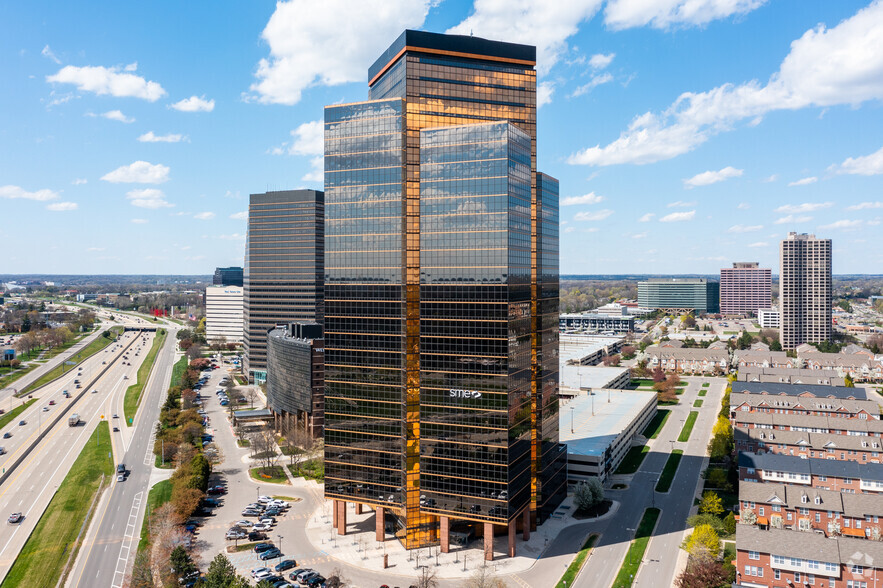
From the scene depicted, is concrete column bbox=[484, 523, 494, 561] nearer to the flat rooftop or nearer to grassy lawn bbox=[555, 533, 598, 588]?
grassy lawn bbox=[555, 533, 598, 588]

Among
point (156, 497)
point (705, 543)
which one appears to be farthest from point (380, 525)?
point (156, 497)

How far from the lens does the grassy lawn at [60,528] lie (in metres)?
96.1

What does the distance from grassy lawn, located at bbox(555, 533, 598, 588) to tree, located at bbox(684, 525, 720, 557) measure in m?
17.0

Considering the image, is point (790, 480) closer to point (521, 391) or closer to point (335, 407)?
point (521, 391)

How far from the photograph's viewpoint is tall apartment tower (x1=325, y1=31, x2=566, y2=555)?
98.4 metres

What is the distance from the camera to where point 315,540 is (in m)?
109

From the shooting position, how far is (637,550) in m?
104

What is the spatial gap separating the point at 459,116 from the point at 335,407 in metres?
57.6

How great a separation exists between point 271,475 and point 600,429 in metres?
86.1

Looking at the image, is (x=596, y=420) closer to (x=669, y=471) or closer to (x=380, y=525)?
(x=669, y=471)

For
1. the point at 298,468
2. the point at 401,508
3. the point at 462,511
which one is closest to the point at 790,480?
the point at 462,511

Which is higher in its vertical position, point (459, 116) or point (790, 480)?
point (459, 116)

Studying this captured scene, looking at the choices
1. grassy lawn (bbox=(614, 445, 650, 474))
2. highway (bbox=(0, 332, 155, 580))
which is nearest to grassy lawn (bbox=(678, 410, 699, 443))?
grassy lawn (bbox=(614, 445, 650, 474))

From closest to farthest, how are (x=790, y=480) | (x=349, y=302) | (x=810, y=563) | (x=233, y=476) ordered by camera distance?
(x=810, y=563) < (x=349, y=302) < (x=790, y=480) < (x=233, y=476)
